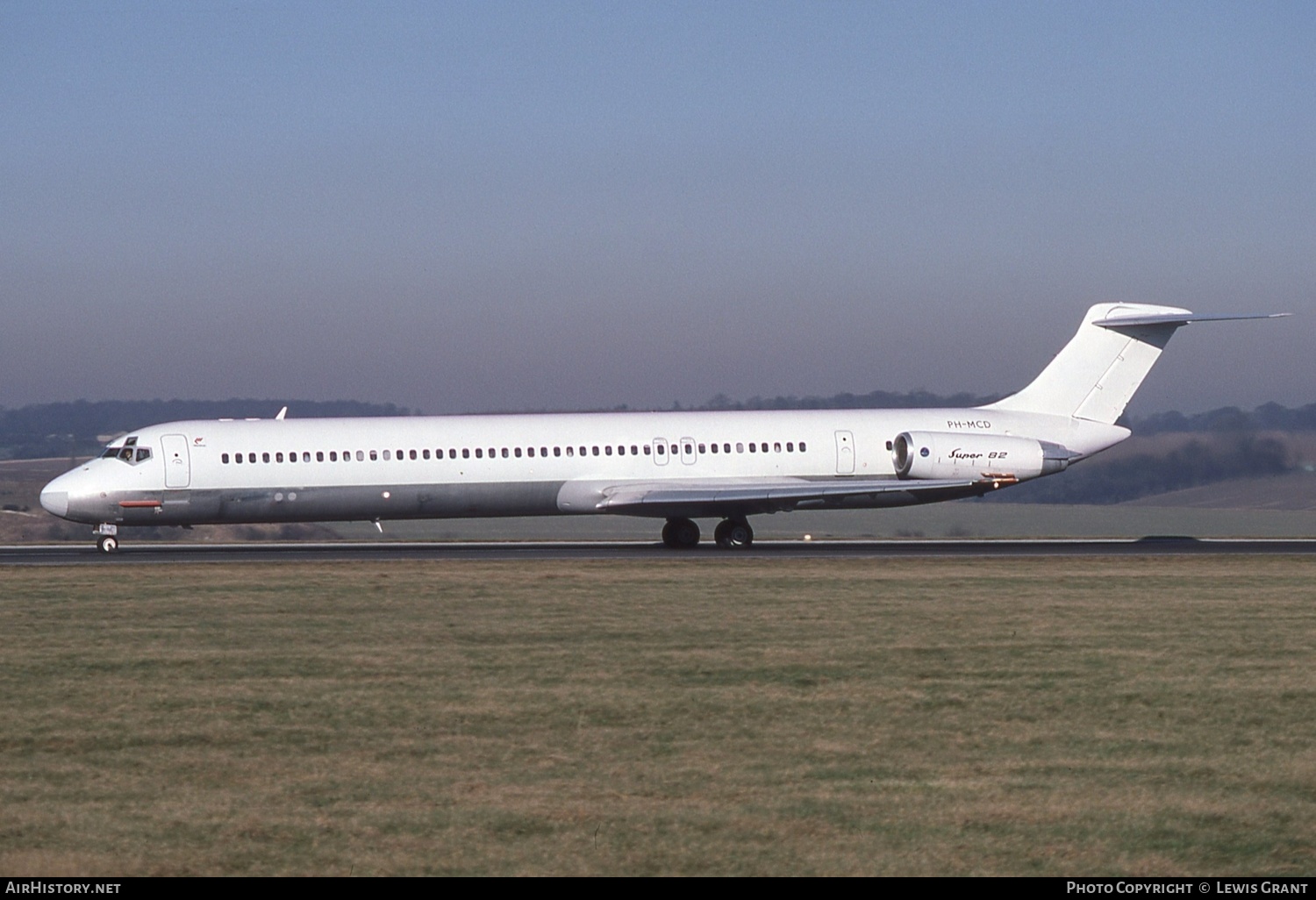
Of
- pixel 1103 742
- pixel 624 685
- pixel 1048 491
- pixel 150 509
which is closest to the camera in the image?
pixel 1103 742

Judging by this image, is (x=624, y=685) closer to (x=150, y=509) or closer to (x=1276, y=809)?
(x=1276, y=809)

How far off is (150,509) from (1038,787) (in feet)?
88.4

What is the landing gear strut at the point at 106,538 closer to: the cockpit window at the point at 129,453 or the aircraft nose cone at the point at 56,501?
the aircraft nose cone at the point at 56,501

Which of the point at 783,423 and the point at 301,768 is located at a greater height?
the point at 783,423

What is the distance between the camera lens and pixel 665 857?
9211mm

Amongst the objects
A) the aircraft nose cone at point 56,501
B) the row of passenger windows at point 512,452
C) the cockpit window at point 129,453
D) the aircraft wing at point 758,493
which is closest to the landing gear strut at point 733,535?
the aircraft wing at point 758,493

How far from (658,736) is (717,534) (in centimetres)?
2384

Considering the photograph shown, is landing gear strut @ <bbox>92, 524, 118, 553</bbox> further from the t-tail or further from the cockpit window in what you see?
the t-tail

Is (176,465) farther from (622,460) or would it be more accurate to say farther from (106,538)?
(622,460)

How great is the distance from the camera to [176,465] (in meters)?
34.1

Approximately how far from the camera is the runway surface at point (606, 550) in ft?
110

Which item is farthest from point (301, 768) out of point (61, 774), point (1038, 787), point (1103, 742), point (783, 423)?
point (783, 423)

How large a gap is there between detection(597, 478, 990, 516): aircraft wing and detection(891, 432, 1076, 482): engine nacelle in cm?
25

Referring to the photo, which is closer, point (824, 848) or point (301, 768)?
point (824, 848)
